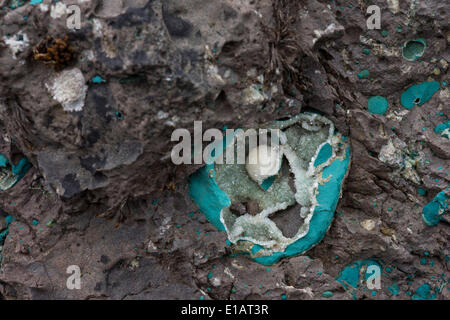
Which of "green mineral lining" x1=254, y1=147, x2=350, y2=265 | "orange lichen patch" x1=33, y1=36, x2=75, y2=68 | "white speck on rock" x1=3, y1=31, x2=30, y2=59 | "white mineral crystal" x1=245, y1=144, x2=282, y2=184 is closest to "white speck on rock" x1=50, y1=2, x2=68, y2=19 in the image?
"orange lichen patch" x1=33, y1=36, x2=75, y2=68

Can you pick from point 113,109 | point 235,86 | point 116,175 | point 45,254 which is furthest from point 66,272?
point 235,86

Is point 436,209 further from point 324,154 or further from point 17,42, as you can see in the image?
point 17,42

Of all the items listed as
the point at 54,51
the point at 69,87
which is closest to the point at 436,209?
the point at 69,87

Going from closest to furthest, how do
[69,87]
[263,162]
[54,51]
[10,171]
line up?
1. [54,51]
2. [69,87]
3. [263,162]
4. [10,171]

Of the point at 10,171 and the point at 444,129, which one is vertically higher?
the point at 444,129

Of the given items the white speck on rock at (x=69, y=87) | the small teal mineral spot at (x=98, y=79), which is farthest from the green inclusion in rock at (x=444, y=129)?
the white speck on rock at (x=69, y=87)

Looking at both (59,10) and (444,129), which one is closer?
(59,10)

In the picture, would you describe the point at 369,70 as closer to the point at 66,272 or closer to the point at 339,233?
the point at 339,233
